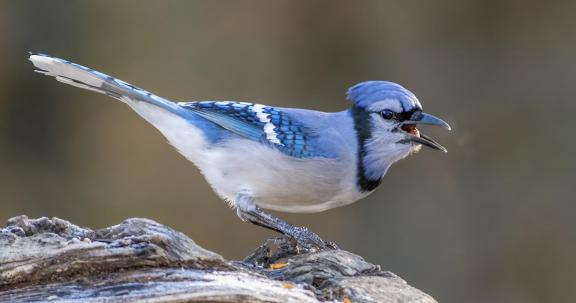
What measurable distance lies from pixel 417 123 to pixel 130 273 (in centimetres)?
106

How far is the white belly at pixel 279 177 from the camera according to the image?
2.48m

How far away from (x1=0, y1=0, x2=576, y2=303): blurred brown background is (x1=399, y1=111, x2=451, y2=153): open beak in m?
1.64

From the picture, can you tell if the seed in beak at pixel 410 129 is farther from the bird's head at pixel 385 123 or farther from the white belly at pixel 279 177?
the white belly at pixel 279 177

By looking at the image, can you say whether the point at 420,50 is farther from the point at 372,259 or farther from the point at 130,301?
the point at 130,301

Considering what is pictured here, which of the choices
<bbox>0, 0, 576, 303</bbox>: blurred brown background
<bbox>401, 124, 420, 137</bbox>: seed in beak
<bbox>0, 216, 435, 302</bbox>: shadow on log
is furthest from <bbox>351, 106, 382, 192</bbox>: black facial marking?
<bbox>0, 0, 576, 303</bbox>: blurred brown background

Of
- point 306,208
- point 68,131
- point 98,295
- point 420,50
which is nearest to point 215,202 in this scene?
point 68,131

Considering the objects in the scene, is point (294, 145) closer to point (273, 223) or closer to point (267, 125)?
point (267, 125)

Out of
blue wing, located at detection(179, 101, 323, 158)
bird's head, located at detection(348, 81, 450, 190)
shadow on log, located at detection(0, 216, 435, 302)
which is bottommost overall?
shadow on log, located at detection(0, 216, 435, 302)

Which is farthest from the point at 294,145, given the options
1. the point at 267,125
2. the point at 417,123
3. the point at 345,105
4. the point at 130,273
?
the point at 345,105

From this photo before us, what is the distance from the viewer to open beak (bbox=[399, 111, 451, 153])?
2.45m

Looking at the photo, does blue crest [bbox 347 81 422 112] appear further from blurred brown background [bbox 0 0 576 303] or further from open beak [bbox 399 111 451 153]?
blurred brown background [bbox 0 0 576 303]

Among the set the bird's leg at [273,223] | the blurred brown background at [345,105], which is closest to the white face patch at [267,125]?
the bird's leg at [273,223]

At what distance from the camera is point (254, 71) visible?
434 centimetres

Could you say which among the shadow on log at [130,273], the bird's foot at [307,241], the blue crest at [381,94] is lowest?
the shadow on log at [130,273]
